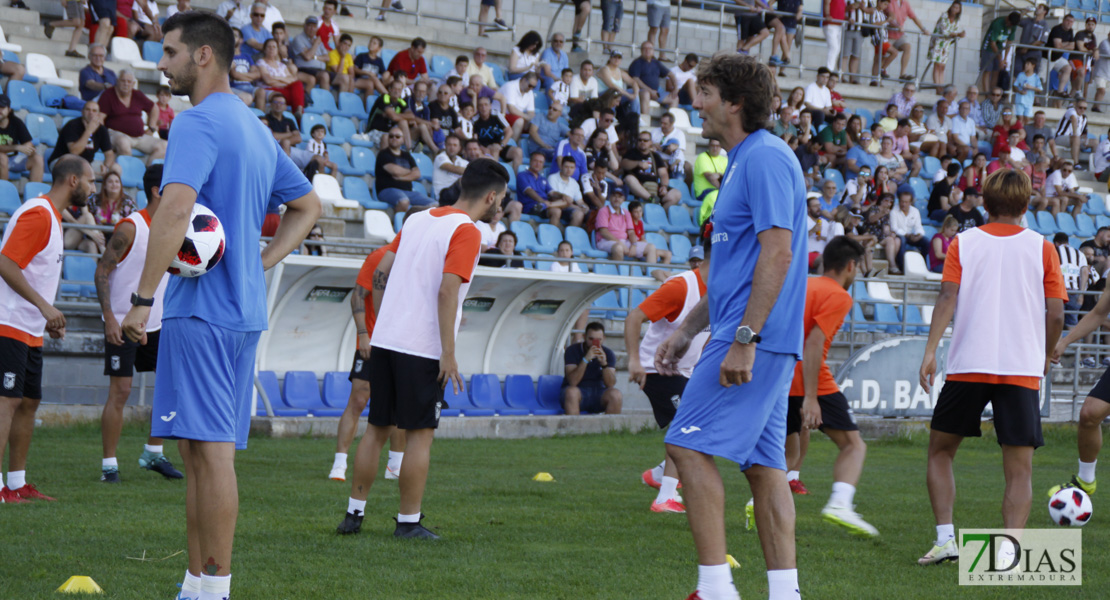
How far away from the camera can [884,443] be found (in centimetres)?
1464

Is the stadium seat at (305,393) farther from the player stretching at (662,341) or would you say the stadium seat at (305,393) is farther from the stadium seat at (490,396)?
the player stretching at (662,341)

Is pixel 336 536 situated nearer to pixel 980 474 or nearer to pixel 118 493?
pixel 118 493

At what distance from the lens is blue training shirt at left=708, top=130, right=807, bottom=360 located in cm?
429

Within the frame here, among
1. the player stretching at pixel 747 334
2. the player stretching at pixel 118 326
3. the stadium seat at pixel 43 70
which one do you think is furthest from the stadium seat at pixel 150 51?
the player stretching at pixel 747 334

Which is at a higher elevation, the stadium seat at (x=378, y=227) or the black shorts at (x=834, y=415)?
the stadium seat at (x=378, y=227)

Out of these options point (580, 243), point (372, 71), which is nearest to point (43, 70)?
point (372, 71)

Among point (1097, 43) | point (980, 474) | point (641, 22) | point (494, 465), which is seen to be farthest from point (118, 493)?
point (1097, 43)

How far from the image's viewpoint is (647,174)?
20.2 metres

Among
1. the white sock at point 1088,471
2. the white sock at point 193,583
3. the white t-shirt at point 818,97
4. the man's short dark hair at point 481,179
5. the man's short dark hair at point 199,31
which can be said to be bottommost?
the white sock at point 1088,471

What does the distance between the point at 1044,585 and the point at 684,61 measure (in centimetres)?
1888

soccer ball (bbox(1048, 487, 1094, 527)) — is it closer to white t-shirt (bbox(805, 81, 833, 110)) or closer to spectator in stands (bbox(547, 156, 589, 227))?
spectator in stands (bbox(547, 156, 589, 227))

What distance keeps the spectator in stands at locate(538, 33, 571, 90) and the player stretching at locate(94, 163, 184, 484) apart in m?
13.6

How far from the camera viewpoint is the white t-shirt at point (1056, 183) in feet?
81.5

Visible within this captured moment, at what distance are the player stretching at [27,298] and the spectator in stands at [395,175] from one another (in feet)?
30.4
